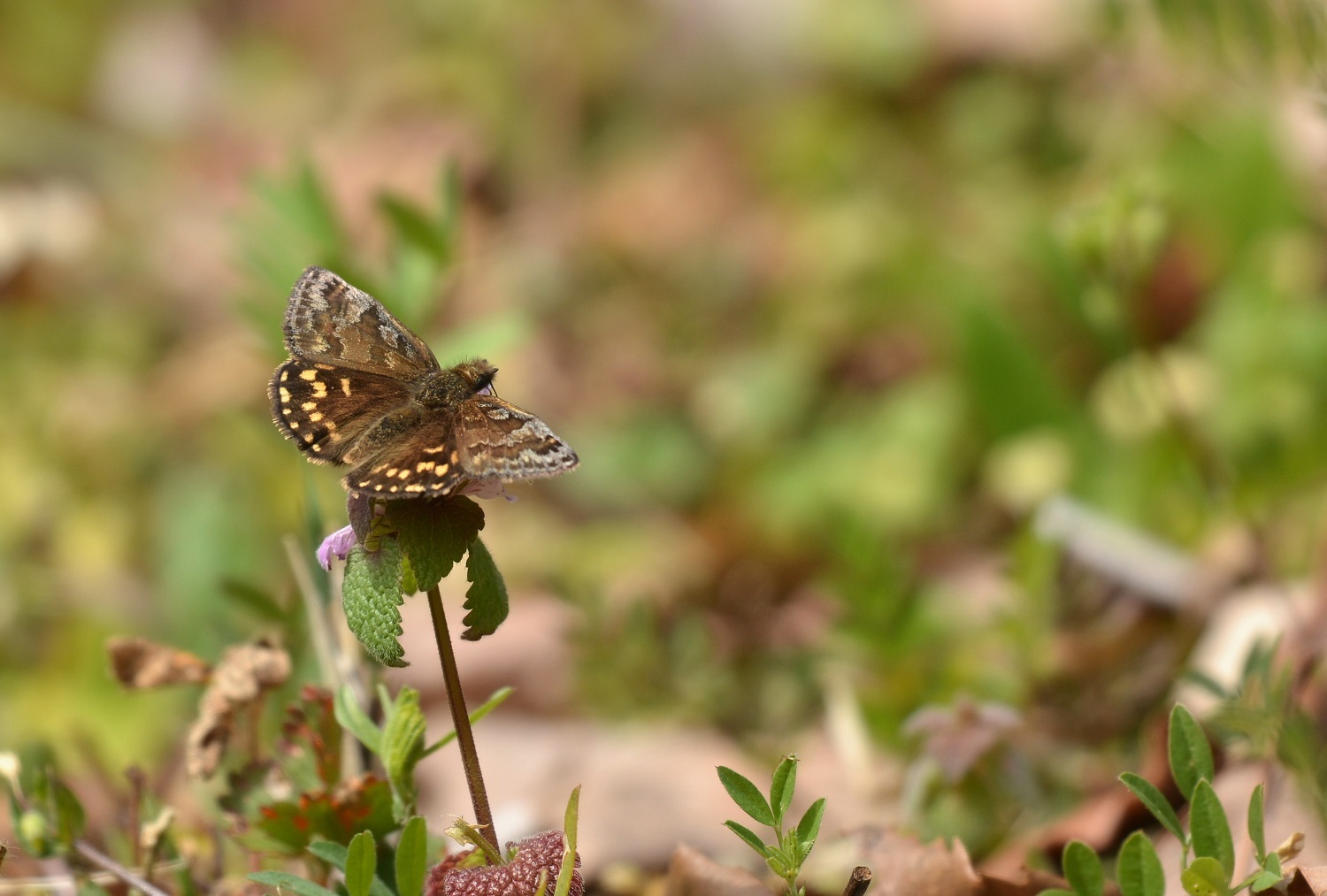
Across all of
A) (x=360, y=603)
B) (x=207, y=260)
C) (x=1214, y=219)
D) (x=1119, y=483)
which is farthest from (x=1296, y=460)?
(x=207, y=260)

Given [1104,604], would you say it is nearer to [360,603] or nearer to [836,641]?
[836,641]

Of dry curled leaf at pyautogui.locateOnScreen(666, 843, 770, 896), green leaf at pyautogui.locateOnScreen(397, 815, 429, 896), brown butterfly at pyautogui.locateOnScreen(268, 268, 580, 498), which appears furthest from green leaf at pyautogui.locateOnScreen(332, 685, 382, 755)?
dry curled leaf at pyautogui.locateOnScreen(666, 843, 770, 896)

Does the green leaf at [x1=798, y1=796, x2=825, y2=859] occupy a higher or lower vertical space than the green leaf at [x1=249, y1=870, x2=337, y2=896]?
lower

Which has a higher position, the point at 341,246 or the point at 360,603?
the point at 341,246

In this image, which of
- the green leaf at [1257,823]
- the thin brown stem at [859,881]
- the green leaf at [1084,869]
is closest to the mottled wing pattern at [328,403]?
the thin brown stem at [859,881]

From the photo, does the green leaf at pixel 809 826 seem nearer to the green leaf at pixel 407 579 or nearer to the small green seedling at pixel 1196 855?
the small green seedling at pixel 1196 855

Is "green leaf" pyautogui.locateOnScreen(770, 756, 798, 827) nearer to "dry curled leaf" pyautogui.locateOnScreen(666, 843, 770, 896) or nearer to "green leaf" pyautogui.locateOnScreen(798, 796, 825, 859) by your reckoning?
"green leaf" pyautogui.locateOnScreen(798, 796, 825, 859)
